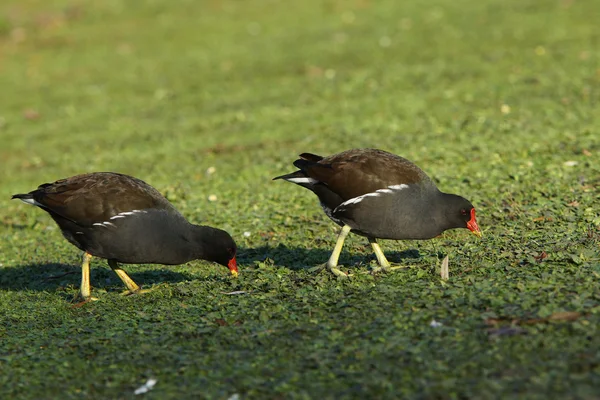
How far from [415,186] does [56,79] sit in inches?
702

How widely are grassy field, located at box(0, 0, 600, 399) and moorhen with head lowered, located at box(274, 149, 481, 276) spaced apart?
43cm

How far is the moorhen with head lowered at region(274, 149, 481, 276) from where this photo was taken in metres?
9.03

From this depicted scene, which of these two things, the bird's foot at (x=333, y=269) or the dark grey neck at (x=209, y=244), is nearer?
the bird's foot at (x=333, y=269)

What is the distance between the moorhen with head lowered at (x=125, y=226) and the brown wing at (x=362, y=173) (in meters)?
1.35

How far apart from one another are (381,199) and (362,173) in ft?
1.15

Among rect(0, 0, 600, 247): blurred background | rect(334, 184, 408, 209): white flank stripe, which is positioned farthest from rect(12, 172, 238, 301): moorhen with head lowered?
rect(0, 0, 600, 247): blurred background

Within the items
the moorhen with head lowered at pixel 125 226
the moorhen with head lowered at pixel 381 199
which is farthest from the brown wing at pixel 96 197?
the moorhen with head lowered at pixel 381 199

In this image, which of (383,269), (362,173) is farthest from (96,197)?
(383,269)

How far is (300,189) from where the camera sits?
13.8 m

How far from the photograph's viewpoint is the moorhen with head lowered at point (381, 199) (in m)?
9.03

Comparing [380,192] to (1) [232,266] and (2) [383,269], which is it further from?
(1) [232,266]

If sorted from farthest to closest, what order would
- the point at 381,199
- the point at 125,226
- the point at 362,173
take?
the point at 125,226 < the point at 362,173 < the point at 381,199

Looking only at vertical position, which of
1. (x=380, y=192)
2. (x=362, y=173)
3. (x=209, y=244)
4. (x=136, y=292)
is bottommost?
(x=136, y=292)

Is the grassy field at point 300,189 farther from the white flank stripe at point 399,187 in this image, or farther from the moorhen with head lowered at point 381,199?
the white flank stripe at point 399,187
